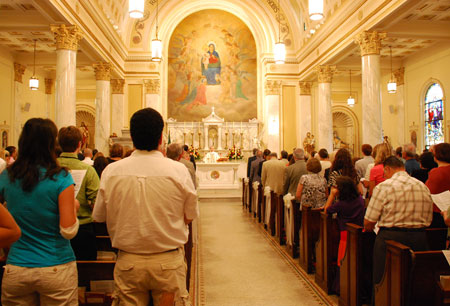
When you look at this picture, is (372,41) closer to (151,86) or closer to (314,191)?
(314,191)

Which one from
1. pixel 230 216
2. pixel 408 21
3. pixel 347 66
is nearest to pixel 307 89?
pixel 347 66

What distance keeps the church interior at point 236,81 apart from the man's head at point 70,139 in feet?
9.18

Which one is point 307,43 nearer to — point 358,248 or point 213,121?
point 213,121

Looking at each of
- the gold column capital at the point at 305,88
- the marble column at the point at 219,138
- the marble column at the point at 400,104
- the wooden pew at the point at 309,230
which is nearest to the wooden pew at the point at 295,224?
the wooden pew at the point at 309,230

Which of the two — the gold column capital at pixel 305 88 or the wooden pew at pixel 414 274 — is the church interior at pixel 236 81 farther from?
the wooden pew at pixel 414 274

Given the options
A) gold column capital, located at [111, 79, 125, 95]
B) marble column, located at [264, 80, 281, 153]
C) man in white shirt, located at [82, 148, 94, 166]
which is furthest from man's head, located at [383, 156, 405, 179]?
gold column capital, located at [111, 79, 125, 95]

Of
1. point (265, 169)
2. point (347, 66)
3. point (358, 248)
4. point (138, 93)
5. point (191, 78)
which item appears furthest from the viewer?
point (191, 78)

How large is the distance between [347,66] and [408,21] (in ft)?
18.8

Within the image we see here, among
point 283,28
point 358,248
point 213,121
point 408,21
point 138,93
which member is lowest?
point 358,248

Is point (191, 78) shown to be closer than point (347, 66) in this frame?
No

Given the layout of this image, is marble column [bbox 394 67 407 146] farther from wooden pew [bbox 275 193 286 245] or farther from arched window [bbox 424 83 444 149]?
wooden pew [bbox 275 193 286 245]

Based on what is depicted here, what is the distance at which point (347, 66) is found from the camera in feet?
65.8

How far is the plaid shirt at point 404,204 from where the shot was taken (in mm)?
→ 3750

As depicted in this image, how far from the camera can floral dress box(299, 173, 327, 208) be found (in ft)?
21.3
